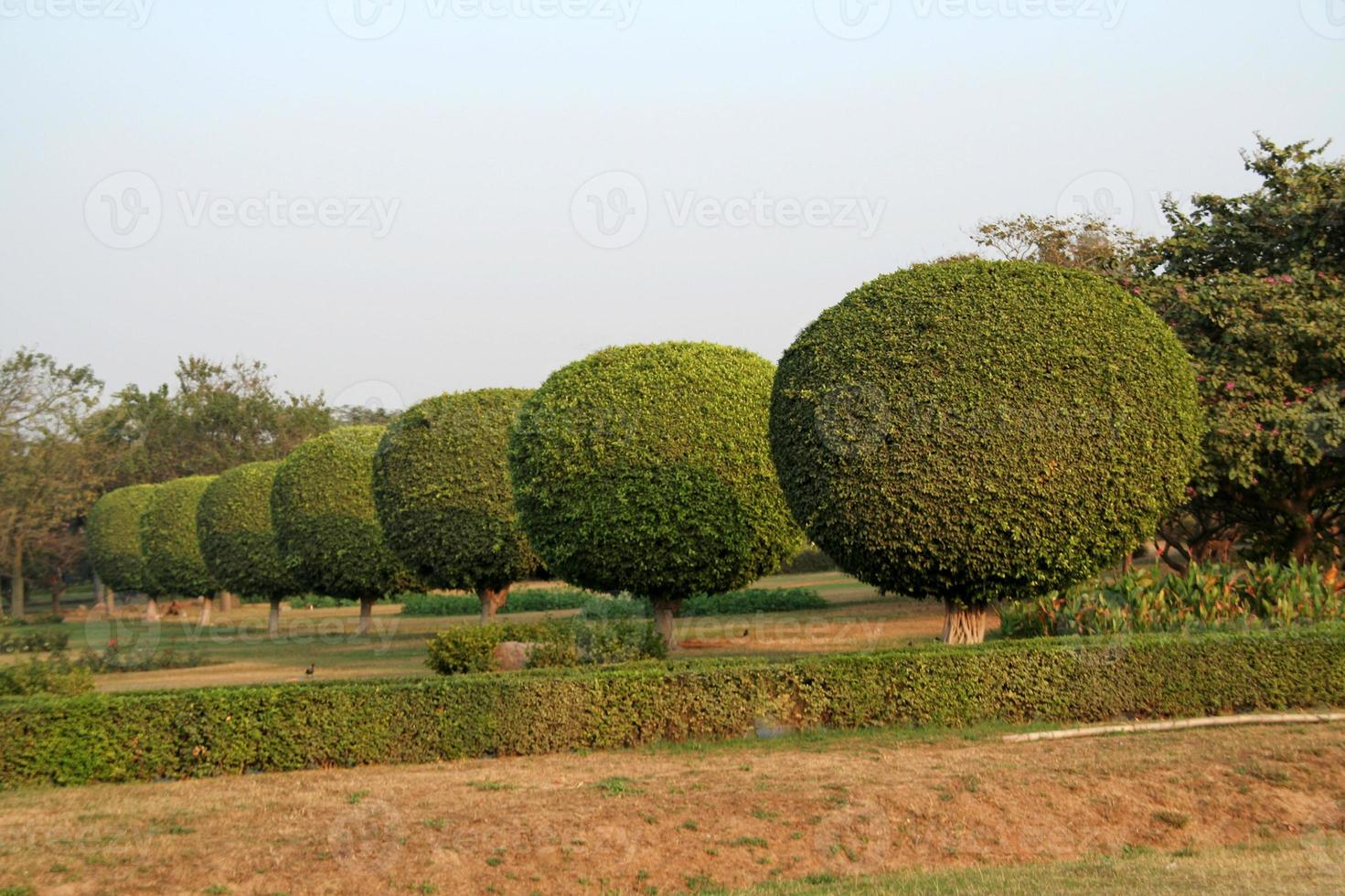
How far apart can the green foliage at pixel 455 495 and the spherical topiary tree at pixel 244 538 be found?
1015 centimetres

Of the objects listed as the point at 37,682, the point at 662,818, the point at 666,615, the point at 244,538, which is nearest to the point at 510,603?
the point at 244,538

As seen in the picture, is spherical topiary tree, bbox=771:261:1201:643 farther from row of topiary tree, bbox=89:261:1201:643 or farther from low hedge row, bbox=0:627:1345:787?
low hedge row, bbox=0:627:1345:787

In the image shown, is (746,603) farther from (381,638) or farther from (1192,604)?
(1192,604)

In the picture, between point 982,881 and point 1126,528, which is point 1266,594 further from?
point 982,881

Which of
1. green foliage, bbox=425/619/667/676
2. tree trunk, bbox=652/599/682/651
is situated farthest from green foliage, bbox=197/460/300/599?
green foliage, bbox=425/619/667/676

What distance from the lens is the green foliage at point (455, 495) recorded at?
2769 centimetres

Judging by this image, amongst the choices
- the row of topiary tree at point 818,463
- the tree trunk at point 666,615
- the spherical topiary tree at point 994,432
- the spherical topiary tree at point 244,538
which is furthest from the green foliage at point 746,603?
the spherical topiary tree at point 994,432

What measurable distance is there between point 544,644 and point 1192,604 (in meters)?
9.29

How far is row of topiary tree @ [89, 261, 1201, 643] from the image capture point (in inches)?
567

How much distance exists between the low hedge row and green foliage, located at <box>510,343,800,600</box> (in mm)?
7066

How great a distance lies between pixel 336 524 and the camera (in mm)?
32250

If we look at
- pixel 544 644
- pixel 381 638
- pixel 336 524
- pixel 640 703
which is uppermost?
pixel 336 524

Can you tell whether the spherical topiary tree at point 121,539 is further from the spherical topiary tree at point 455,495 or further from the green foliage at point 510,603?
the spherical topiary tree at point 455,495

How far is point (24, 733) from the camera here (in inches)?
457
